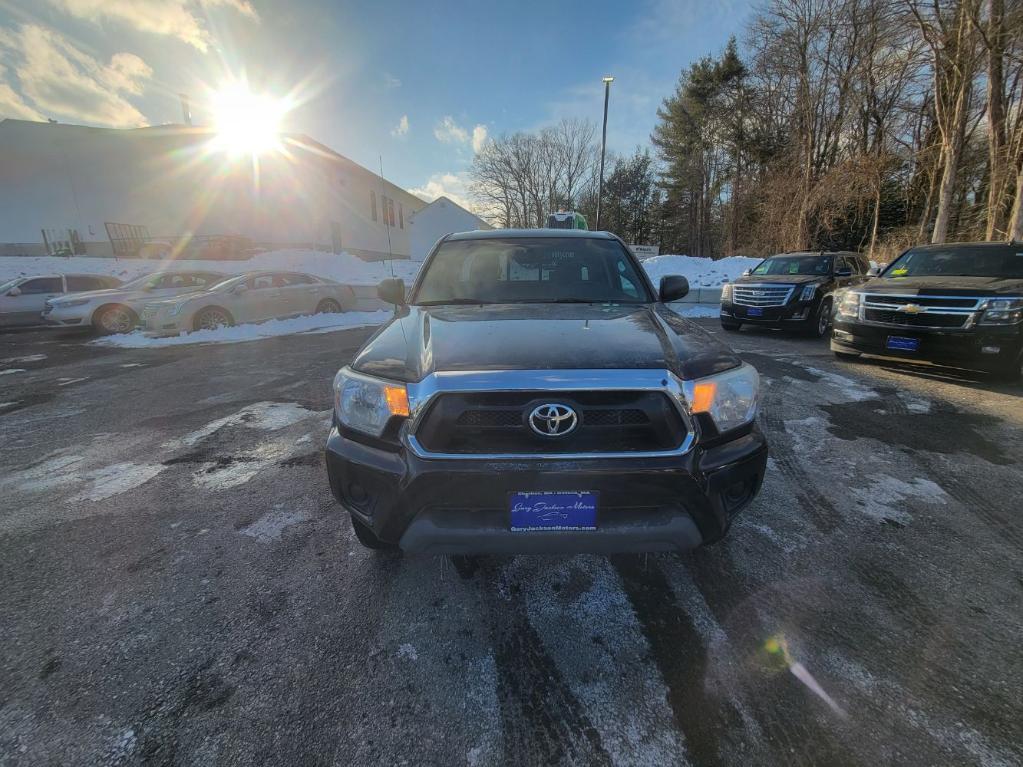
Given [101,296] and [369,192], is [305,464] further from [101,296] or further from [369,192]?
[369,192]

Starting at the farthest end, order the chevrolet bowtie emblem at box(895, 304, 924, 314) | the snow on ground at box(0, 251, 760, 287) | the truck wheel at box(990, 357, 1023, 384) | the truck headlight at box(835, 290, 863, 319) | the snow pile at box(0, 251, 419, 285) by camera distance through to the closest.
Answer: the snow pile at box(0, 251, 419, 285) → the snow on ground at box(0, 251, 760, 287) → the truck headlight at box(835, 290, 863, 319) → the chevrolet bowtie emblem at box(895, 304, 924, 314) → the truck wheel at box(990, 357, 1023, 384)

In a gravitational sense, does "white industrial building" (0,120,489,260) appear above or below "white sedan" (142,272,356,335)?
above

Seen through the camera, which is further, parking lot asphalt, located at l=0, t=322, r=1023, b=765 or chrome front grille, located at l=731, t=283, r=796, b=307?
chrome front grille, located at l=731, t=283, r=796, b=307

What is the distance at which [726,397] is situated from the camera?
1856 mm

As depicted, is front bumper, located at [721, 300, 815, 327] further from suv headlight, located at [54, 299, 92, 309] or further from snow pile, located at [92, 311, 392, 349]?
suv headlight, located at [54, 299, 92, 309]

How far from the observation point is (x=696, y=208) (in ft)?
114

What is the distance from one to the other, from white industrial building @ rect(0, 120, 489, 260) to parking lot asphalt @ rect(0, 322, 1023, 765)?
23.9m

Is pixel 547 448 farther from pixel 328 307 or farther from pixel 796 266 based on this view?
pixel 328 307

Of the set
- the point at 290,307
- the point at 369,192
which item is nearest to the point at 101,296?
the point at 290,307

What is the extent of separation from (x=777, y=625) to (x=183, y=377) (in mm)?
7413

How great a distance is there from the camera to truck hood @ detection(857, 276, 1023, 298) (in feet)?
16.1

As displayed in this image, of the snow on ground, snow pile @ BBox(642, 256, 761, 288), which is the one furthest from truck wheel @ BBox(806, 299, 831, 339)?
snow pile @ BBox(642, 256, 761, 288)

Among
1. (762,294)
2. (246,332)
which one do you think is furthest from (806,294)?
(246,332)

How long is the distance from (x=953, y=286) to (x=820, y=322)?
343 cm
